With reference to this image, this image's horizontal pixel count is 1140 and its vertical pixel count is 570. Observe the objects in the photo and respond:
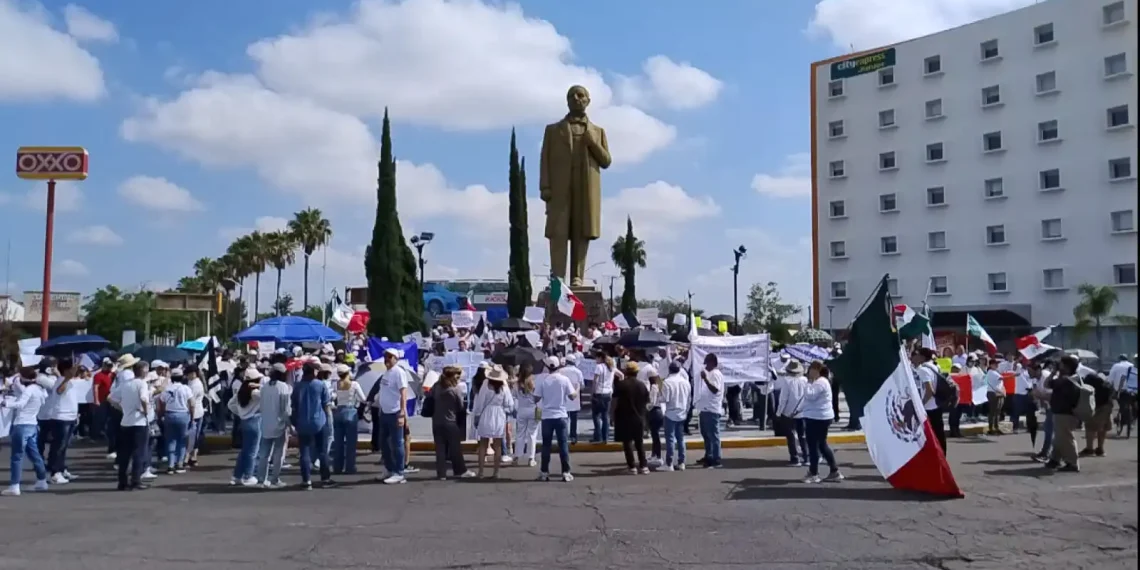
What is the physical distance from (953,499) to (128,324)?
7118 cm

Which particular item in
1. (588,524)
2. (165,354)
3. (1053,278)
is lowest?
(588,524)

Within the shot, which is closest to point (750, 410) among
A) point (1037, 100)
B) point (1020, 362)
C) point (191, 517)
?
point (1020, 362)

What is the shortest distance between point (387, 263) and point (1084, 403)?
1457 inches

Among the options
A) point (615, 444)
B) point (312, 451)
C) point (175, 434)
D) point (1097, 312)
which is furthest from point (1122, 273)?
point (175, 434)

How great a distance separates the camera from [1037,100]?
174 ft

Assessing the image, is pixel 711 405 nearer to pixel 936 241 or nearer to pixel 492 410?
pixel 492 410

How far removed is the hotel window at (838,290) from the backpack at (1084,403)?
4922 cm

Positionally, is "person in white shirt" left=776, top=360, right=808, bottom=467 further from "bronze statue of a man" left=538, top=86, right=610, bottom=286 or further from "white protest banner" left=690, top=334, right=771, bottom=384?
"bronze statue of a man" left=538, top=86, right=610, bottom=286

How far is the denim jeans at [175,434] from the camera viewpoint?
13930mm

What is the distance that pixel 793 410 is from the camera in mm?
13938

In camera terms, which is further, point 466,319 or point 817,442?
Answer: point 466,319

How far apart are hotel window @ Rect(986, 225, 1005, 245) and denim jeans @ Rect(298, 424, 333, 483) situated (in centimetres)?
5057

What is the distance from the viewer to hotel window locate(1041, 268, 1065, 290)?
169ft

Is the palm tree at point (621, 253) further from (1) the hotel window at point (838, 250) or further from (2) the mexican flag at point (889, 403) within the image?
(2) the mexican flag at point (889, 403)
